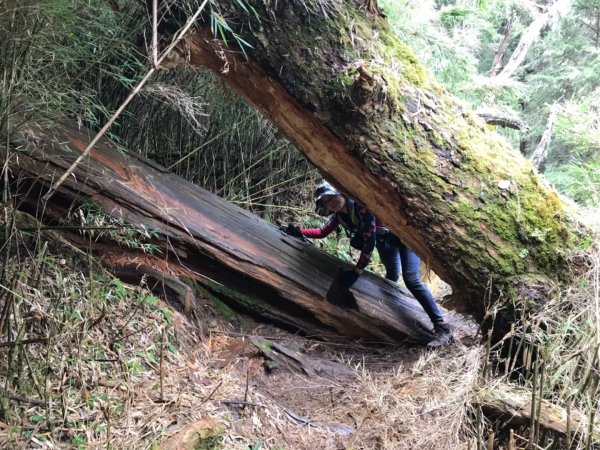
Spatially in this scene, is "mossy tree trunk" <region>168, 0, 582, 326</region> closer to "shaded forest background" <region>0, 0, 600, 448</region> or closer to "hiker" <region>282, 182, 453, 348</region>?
"shaded forest background" <region>0, 0, 600, 448</region>

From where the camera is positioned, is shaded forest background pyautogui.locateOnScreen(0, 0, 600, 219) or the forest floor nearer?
the forest floor

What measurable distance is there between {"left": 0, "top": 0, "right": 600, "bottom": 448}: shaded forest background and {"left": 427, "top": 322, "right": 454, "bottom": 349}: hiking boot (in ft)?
3.06

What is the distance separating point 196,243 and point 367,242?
58.7 inches

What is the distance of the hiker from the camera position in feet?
13.4

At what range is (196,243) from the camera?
3582 millimetres

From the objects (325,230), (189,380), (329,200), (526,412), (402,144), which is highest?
(402,144)

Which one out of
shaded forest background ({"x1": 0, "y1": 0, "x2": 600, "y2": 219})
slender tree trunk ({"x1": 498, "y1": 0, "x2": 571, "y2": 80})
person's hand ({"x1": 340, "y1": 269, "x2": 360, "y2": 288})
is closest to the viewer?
shaded forest background ({"x1": 0, "y1": 0, "x2": 600, "y2": 219})

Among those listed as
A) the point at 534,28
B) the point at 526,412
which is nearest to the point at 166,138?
the point at 526,412

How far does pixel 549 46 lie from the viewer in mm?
10859

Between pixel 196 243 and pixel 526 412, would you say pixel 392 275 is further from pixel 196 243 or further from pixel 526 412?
pixel 526 412

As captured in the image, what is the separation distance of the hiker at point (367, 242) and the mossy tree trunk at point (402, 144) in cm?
77

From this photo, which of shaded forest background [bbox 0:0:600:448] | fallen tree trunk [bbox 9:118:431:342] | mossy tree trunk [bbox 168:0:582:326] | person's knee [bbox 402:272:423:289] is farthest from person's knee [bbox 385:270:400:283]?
mossy tree trunk [bbox 168:0:582:326]

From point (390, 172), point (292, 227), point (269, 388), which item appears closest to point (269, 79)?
point (390, 172)

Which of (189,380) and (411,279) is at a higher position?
(411,279)
